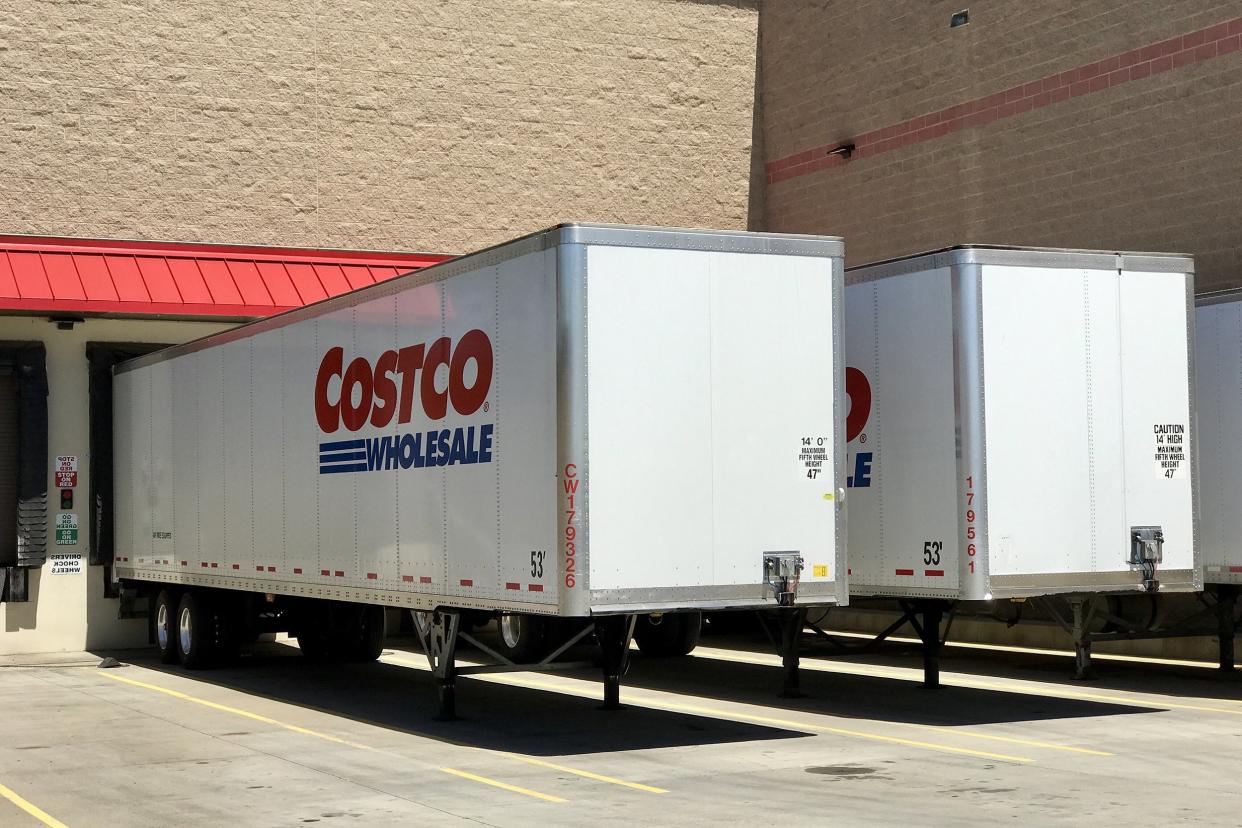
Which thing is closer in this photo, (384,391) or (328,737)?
(328,737)

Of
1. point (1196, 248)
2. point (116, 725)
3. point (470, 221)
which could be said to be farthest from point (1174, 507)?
point (470, 221)

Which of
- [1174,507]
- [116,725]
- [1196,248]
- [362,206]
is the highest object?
[362,206]

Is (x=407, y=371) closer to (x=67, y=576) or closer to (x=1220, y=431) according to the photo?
(x=1220, y=431)

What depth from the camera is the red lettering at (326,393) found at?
16016mm

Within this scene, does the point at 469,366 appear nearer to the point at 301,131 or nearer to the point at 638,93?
the point at 301,131

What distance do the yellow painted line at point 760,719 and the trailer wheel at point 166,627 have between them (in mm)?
4365

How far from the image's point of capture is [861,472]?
1598 cm

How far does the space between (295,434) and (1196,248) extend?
37.7ft

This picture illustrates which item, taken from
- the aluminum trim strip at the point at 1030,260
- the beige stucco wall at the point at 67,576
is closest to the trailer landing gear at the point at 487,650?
the aluminum trim strip at the point at 1030,260

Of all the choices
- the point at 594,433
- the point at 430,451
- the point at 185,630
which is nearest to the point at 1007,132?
the point at 430,451

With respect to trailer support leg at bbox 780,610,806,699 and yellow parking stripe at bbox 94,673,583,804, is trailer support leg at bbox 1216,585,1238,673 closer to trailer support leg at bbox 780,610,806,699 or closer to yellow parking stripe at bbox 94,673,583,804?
trailer support leg at bbox 780,610,806,699

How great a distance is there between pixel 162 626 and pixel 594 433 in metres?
10.6

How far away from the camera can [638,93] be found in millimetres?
29188

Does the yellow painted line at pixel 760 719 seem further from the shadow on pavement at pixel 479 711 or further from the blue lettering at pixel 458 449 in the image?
the blue lettering at pixel 458 449
